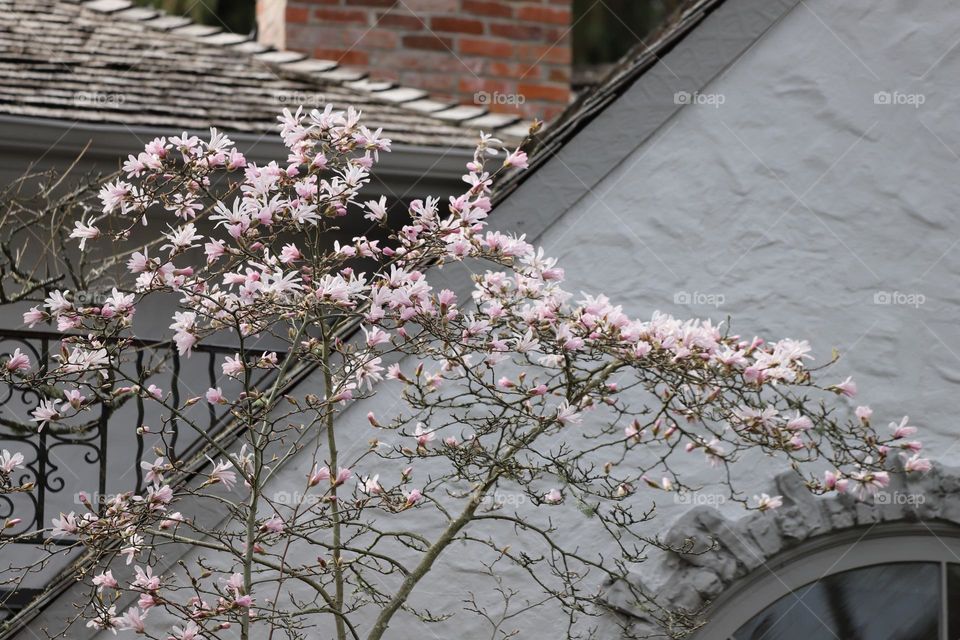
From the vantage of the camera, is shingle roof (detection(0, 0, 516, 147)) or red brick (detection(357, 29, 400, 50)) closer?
shingle roof (detection(0, 0, 516, 147))

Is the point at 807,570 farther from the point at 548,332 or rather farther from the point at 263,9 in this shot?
the point at 263,9

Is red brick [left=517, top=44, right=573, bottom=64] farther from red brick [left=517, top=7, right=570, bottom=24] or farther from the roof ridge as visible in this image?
the roof ridge

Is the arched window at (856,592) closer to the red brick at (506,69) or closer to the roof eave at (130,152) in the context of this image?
Answer: the roof eave at (130,152)

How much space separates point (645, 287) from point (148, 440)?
2.77m

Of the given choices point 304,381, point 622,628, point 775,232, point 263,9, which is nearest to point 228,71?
point 263,9

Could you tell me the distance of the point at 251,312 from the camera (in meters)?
3.70

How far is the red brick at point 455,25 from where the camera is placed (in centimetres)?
846

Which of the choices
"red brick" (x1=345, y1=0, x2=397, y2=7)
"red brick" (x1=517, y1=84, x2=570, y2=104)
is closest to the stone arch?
"red brick" (x1=517, y1=84, x2=570, y2=104)

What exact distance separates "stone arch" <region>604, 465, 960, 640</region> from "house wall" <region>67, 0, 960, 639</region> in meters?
0.18

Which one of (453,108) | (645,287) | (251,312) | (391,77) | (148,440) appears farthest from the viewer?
(391,77)

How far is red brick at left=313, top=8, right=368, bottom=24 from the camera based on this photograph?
28.3 ft

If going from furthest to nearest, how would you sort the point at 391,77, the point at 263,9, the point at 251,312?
the point at 263,9 < the point at 391,77 < the point at 251,312

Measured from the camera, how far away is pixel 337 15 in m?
8.67

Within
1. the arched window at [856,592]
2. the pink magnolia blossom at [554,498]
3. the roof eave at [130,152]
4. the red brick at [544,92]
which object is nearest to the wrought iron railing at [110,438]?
the roof eave at [130,152]
